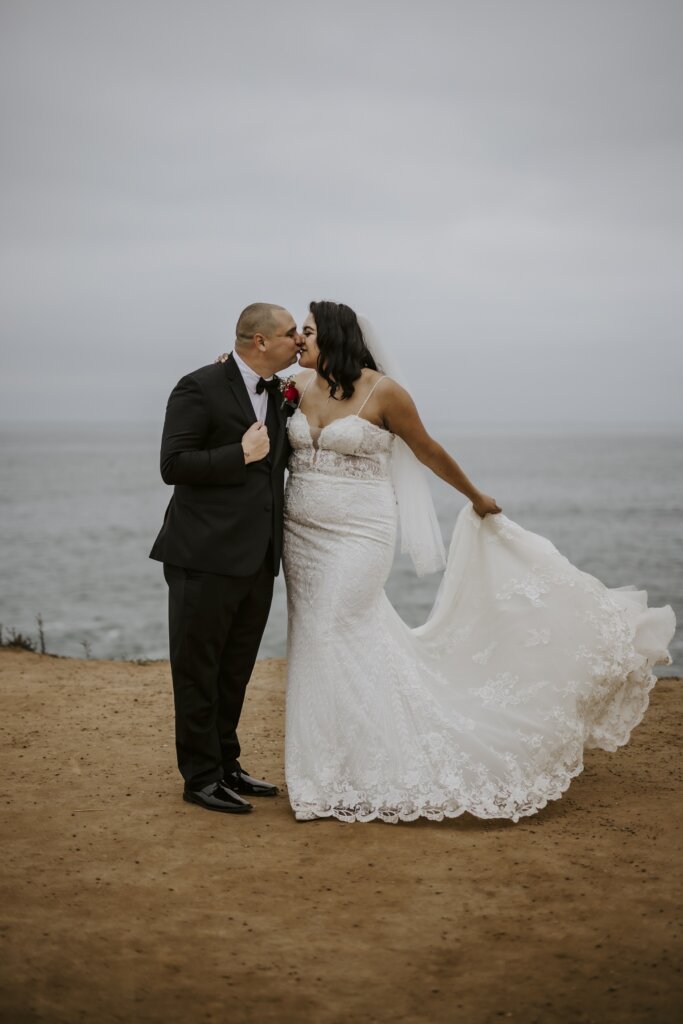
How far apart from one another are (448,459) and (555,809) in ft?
6.06

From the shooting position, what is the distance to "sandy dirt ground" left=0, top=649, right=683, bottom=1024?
322cm

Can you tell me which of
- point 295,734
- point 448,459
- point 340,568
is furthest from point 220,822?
point 448,459

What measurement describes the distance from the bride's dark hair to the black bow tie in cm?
23

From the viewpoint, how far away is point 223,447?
15.8ft

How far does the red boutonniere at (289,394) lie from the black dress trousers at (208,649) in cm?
75

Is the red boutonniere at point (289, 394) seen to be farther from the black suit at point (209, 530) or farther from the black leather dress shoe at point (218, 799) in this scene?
the black leather dress shoe at point (218, 799)

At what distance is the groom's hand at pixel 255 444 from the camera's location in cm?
480

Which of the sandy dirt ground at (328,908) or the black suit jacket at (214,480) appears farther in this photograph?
the black suit jacket at (214,480)

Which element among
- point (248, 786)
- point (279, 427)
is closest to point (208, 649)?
point (248, 786)

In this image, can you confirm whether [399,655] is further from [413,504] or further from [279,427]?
[279,427]

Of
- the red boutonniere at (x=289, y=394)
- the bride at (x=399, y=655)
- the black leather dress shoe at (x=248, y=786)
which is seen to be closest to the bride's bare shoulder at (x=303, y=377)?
the bride at (x=399, y=655)

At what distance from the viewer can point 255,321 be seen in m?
4.96

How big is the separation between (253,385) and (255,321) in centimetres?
31

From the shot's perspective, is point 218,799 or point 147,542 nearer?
point 218,799
